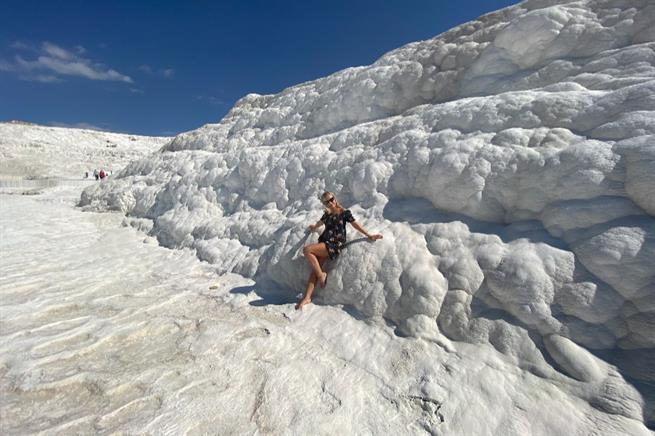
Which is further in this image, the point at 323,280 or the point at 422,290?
the point at 323,280

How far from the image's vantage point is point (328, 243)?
4.44m

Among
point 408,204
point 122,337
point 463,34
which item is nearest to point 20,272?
point 122,337

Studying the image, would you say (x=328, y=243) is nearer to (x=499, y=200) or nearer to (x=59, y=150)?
(x=499, y=200)

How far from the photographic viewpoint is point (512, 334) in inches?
120

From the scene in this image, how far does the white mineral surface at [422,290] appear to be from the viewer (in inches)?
104

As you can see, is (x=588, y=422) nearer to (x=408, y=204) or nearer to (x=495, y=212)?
(x=495, y=212)

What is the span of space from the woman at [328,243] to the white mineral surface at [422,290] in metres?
0.16

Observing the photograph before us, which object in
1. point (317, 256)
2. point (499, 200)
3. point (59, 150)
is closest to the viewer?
point (499, 200)

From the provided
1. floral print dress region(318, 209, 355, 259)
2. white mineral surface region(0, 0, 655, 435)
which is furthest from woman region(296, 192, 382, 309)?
white mineral surface region(0, 0, 655, 435)

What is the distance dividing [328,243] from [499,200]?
2307 millimetres

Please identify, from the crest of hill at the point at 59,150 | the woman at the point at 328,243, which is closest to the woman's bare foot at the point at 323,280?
the woman at the point at 328,243

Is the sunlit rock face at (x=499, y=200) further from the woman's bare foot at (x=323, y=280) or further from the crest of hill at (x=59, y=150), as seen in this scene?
the crest of hill at (x=59, y=150)

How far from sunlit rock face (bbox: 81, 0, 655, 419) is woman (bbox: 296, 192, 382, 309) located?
0.17m

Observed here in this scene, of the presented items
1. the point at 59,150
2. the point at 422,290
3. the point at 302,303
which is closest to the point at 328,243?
the point at 302,303
